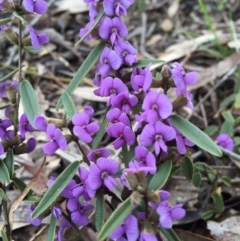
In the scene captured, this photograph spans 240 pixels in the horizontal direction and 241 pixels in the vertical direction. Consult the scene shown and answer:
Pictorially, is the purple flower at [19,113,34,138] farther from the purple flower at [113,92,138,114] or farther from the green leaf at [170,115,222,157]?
the green leaf at [170,115,222,157]

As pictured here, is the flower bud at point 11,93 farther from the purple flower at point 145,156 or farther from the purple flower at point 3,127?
the purple flower at point 145,156

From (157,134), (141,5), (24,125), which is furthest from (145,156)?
(141,5)

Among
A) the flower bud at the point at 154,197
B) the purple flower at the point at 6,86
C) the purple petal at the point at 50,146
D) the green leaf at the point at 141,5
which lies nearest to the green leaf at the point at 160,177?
the flower bud at the point at 154,197

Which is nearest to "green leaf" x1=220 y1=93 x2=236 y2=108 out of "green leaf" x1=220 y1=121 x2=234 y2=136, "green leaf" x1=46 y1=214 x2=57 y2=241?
"green leaf" x1=220 y1=121 x2=234 y2=136

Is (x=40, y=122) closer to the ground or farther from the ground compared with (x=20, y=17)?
closer to the ground

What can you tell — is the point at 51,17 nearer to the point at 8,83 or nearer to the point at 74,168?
the point at 8,83

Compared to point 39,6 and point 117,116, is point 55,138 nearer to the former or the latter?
point 117,116
